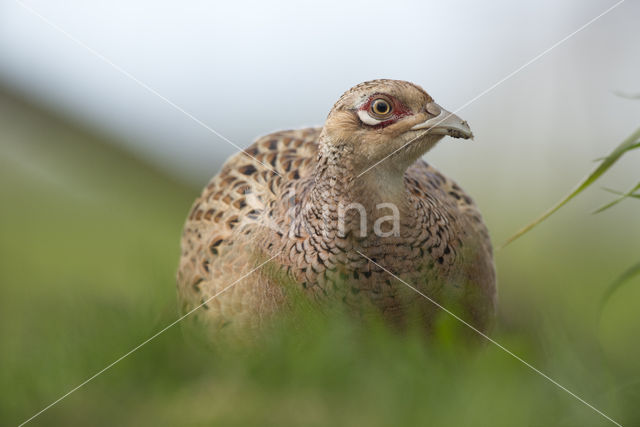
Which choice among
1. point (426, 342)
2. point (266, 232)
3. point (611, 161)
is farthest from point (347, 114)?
point (611, 161)

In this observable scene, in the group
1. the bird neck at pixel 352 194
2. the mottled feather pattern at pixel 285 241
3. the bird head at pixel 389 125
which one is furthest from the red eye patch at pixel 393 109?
the mottled feather pattern at pixel 285 241

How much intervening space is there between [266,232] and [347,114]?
0.62m

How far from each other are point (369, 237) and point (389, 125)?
423 millimetres

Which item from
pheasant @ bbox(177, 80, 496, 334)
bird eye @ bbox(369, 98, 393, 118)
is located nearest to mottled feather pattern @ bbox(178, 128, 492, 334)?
pheasant @ bbox(177, 80, 496, 334)

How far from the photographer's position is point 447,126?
2.60 m

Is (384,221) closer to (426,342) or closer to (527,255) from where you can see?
(426,342)

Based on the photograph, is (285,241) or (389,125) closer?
(389,125)

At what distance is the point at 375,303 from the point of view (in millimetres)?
2588

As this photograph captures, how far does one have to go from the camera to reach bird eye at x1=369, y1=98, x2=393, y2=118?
2623 millimetres

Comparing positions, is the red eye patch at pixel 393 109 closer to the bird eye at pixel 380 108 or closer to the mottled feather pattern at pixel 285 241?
the bird eye at pixel 380 108

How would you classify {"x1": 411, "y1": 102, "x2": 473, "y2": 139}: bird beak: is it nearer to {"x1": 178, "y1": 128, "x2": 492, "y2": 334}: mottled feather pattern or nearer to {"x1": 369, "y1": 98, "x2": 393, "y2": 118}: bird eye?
{"x1": 369, "y1": 98, "x2": 393, "y2": 118}: bird eye

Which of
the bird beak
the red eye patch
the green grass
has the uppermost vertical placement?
the red eye patch

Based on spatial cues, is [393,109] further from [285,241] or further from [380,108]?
[285,241]

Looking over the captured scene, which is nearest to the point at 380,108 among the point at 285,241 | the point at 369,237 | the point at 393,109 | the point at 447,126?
the point at 393,109
